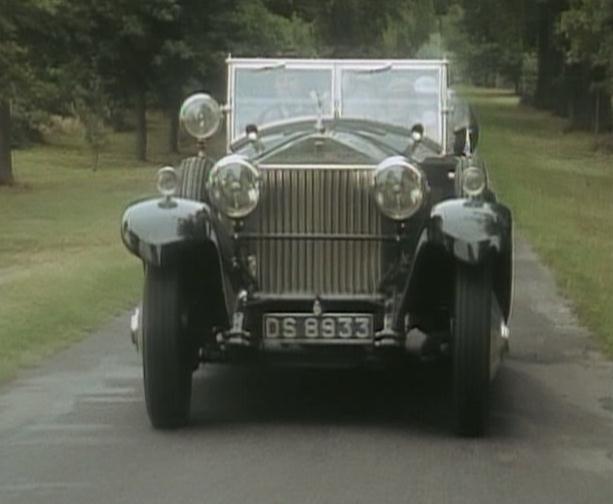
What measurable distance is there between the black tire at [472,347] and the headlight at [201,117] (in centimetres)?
253

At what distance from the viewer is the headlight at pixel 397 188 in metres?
9.29

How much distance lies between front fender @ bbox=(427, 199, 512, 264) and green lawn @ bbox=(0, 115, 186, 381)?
11.5ft

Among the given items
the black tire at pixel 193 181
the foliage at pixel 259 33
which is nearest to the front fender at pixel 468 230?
the black tire at pixel 193 181

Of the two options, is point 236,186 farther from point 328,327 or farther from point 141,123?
point 141,123

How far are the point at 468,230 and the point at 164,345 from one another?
175 centimetres

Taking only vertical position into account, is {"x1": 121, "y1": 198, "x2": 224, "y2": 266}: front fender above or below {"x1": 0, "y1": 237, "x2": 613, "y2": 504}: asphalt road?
above

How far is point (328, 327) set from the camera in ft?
30.2

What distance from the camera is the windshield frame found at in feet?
38.3

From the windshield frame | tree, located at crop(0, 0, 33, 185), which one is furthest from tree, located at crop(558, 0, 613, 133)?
the windshield frame

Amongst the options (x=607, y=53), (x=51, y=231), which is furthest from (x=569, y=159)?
(x=51, y=231)

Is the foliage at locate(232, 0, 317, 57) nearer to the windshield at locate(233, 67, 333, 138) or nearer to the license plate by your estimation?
the windshield at locate(233, 67, 333, 138)

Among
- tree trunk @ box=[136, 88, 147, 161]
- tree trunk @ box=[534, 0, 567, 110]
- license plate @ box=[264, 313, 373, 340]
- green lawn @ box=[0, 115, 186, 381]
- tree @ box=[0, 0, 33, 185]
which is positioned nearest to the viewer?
license plate @ box=[264, 313, 373, 340]

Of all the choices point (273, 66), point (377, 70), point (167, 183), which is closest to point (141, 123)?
point (273, 66)

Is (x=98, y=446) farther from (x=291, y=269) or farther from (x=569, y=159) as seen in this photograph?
(x=569, y=159)
